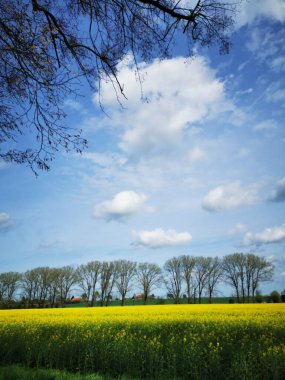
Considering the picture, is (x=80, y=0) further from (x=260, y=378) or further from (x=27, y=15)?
(x=260, y=378)

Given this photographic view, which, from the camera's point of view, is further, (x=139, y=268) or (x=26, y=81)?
(x=139, y=268)

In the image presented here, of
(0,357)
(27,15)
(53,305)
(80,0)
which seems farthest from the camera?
(53,305)

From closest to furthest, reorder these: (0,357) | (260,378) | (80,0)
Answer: (80,0), (260,378), (0,357)

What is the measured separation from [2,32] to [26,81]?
0.70 meters

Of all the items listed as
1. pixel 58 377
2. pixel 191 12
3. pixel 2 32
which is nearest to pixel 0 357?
pixel 58 377

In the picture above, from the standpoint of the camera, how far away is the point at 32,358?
8.53m

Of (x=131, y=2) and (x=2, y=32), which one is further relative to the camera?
(x=131, y=2)

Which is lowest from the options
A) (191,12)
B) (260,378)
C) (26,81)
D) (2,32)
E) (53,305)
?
(53,305)

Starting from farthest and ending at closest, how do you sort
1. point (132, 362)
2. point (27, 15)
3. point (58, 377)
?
1. point (132, 362)
2. point (58, 377)
3. point (27, 15)

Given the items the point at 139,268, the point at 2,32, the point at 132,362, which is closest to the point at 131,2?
the point at 2,32

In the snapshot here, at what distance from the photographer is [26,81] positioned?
184 inches

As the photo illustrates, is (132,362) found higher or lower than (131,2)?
lower

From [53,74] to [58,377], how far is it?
18.5ft

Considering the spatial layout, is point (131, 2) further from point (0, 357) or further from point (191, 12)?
point (0, 357)
